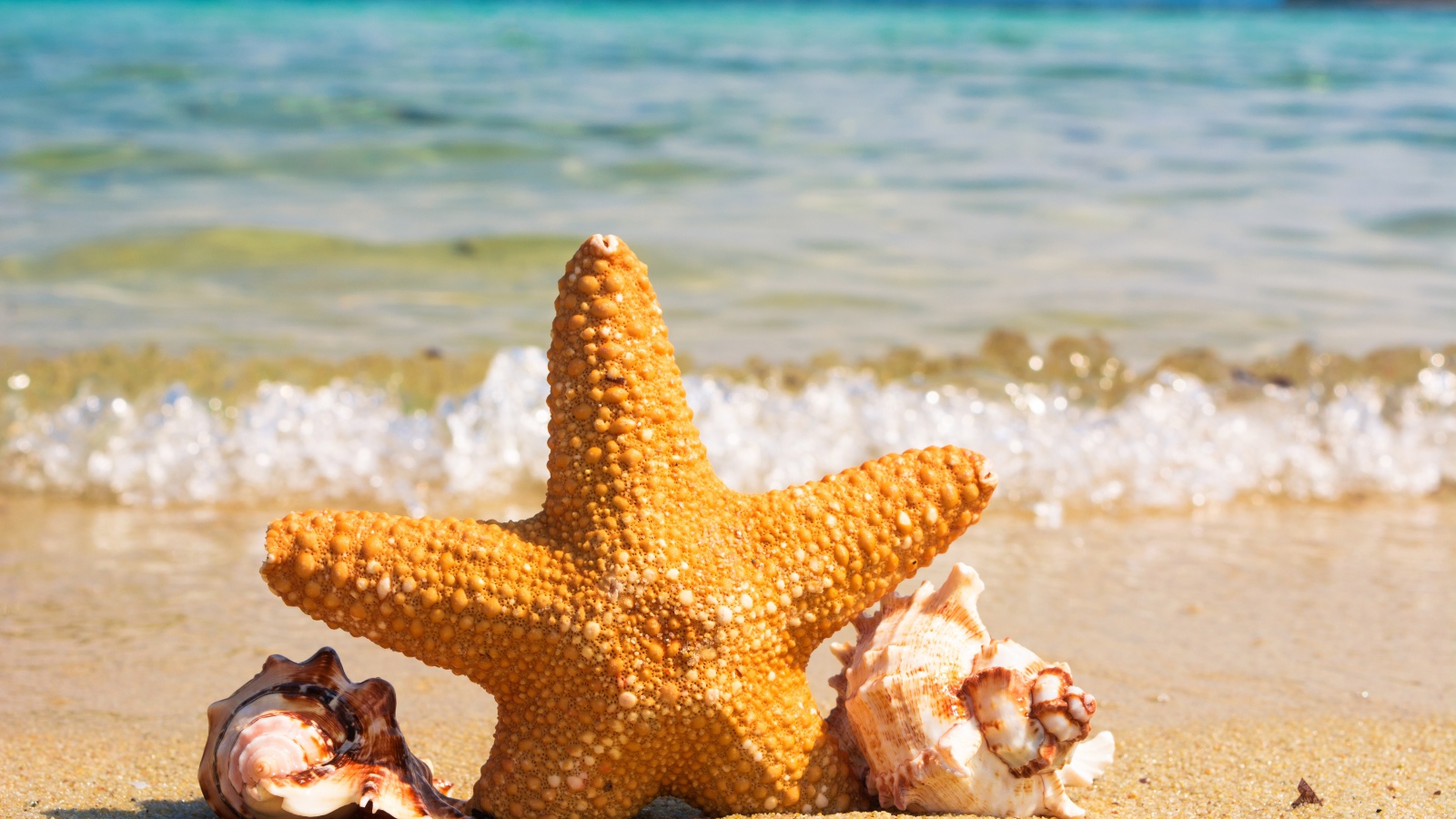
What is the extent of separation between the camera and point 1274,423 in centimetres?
619

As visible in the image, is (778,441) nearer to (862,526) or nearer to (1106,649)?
(1106,649)

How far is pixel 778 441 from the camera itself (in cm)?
596

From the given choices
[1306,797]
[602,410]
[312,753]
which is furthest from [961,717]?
[312,753]

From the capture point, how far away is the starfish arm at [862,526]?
2.39m

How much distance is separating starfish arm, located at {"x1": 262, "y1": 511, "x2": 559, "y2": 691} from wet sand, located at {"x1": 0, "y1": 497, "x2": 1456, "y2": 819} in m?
0.66

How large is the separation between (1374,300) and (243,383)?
21.3 feet

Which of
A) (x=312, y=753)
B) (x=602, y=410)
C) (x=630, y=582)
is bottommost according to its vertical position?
(x=312, y=753)

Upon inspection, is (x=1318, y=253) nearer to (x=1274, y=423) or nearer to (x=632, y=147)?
(x=1274, y=423)

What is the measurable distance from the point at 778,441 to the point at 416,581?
3810mm

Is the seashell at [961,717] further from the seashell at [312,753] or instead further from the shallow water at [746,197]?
the shallow water at [746,197]

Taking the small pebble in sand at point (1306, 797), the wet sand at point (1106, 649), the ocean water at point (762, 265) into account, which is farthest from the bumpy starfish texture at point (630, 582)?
the ocean water at point (762, 265)

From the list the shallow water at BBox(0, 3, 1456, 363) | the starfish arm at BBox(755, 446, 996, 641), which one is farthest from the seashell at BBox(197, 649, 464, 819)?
the shallow water at BBox(0, 3, 1456, 363)

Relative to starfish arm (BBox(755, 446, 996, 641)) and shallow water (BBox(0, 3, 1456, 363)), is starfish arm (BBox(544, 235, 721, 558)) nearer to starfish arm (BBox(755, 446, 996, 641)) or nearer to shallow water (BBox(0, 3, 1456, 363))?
starfish arm (BBox(755, 446, 996, 641))

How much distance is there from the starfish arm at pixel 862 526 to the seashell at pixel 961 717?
0.10m
